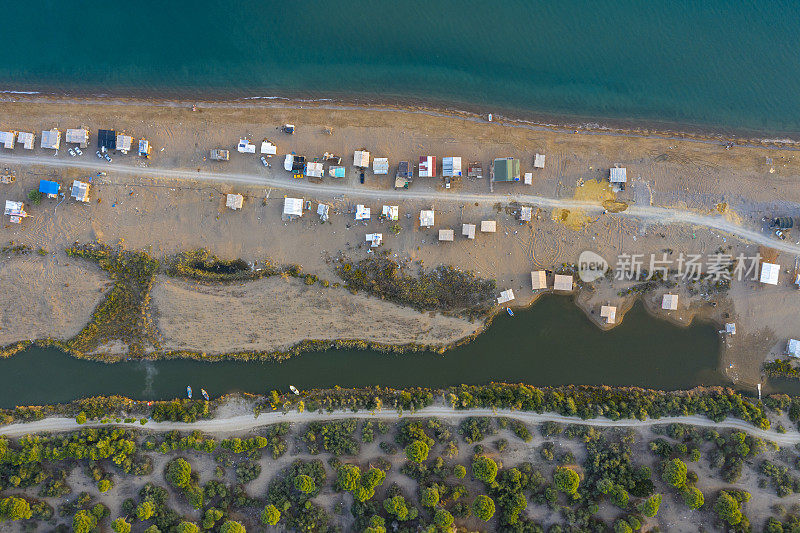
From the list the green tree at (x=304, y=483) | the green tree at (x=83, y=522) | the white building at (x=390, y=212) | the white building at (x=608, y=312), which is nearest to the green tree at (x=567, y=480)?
the white building at (x=608, y=312)

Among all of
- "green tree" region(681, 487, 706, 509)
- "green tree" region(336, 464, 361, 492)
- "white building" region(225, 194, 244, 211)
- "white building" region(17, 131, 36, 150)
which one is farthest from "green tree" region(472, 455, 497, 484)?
"white building" region(17, 131, 36, 150)

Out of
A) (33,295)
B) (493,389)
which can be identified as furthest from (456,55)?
(33,295)

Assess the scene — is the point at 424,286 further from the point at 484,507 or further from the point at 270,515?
the point at 270,515

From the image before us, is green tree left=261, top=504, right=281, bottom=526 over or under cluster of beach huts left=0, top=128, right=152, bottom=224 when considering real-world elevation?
under

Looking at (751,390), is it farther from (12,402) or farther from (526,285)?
(12,402)

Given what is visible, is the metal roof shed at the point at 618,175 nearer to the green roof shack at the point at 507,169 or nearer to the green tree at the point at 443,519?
the green roof shack at the point at 507,169

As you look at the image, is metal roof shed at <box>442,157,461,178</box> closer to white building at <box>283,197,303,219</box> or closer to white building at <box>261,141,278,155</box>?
white building at <box>283,197,303,219</box>
